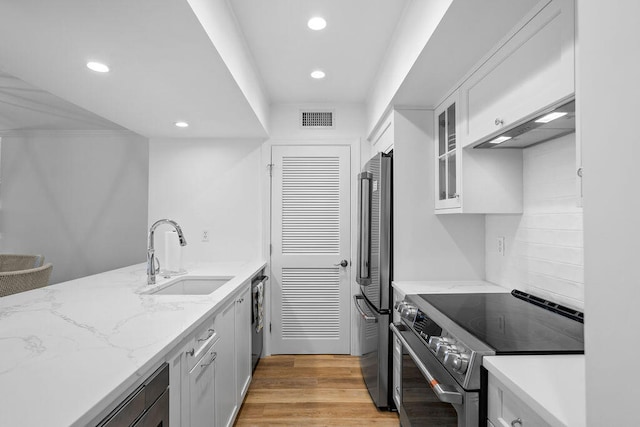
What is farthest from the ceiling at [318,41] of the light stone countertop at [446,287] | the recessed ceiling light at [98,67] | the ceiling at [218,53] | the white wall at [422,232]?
the light stone countertop at [446,287]

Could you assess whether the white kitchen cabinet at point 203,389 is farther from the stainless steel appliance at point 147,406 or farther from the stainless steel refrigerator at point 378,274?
the stainless steel refrigerator at point 378,274

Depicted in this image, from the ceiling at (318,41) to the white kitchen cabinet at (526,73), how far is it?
635 millimetres

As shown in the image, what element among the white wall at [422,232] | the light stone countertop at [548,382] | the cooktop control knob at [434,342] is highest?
the white wall at [422,232]

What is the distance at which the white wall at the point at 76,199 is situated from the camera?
3922 millimetres

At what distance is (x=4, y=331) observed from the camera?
1.20 meters

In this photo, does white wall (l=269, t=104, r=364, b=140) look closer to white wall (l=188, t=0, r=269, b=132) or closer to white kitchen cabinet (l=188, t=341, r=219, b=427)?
white wall (l=188, t=0, r=269, b=132)

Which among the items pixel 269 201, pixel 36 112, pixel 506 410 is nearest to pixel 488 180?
pixel 506 410

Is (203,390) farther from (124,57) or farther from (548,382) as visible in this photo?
(124,57)

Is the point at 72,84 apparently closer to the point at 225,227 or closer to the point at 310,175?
the point at 225,227

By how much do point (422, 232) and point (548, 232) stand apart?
2.54 ft

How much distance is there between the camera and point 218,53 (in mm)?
1580

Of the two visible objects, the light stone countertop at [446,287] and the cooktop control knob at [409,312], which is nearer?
the cooktop control knob at [409,312]

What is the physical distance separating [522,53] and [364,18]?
0.94 metres

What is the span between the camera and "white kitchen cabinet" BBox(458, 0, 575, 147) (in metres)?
1.10
